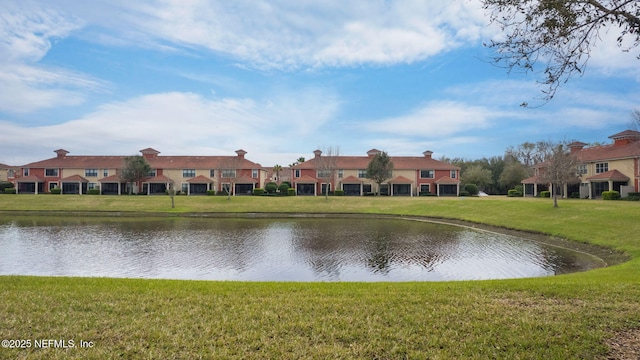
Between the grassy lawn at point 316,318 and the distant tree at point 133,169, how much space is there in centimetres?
5414

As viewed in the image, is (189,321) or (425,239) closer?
(189,321)

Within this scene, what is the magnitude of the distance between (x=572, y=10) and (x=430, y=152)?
203ft

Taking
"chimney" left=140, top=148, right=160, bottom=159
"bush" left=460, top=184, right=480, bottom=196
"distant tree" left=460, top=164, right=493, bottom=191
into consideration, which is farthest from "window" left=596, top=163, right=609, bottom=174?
"chimney" left=140, top=148, right=160, bottom=159

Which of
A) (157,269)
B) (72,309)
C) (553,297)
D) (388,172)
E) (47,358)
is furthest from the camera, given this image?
(388,172)

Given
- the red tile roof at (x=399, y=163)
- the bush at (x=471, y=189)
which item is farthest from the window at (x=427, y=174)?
the bush at (x=471, y=189)

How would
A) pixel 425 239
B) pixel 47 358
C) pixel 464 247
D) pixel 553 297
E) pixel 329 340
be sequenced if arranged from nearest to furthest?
1. pixel 47 358
2. pixel 329 340
3. pixel 553 297
4. pixel 464 247
5. pixel 425 239

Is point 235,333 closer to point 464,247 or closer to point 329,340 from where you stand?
point 329,340

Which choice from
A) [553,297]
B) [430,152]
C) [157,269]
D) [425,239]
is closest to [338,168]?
[430,152]

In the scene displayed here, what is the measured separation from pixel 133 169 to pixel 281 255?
165 feet

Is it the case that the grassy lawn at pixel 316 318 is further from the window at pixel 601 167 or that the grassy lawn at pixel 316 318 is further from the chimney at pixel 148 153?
the chimney at pixel 148 153

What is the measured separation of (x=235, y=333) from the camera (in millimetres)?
5473

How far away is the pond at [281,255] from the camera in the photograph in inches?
537

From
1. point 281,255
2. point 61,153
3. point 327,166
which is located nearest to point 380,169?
point 327,166

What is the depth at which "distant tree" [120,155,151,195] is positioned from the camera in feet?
193
